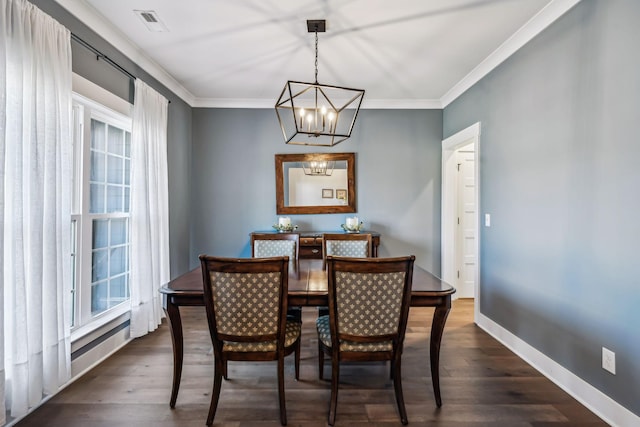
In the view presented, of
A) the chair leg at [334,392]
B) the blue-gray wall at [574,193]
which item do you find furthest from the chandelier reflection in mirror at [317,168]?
the chair leg at [334,392]

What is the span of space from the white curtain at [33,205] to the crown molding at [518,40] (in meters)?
3.29

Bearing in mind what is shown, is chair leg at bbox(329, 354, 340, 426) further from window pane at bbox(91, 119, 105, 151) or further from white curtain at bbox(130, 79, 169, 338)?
window pane at bbox(91, 119, 105, 151)

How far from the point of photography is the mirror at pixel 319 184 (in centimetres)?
418

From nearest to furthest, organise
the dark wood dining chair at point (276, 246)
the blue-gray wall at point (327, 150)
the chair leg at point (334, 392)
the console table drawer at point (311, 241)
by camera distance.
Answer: the chair leg at point (334, 392), the dark wood dining chair at point (276, 246), the console table drawer at point (311, 241), the blue-gray wall at point (327, 150)

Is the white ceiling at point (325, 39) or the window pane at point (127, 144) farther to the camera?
the window pane at point (127, 144)

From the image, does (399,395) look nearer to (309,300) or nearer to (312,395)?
(312,395)

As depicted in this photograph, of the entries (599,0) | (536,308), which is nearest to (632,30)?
(599,0)

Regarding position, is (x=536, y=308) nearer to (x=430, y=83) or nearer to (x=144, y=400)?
(x=430, y=83)

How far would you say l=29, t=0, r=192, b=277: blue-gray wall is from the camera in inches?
86.7

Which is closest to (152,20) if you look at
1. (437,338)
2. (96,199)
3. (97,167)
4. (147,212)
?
(97,167)

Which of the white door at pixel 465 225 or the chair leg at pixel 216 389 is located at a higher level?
the white door at pixel 465 225

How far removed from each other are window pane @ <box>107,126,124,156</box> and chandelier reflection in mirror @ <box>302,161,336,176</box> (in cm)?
209

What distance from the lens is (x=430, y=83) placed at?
3.58 m

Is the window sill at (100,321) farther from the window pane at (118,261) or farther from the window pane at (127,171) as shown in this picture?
the window pane at (127,171)
